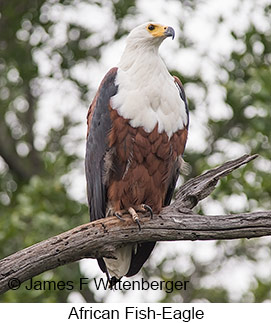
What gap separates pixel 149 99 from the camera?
202 inches

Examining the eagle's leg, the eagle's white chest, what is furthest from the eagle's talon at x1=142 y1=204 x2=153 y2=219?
the eagle's white chest

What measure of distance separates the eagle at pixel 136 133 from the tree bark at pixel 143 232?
0.13 m

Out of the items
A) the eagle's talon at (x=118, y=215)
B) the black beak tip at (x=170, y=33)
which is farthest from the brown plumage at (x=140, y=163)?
the black beak tip at (x=170, y=33)

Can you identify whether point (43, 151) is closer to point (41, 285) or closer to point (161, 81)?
point (41, 285)

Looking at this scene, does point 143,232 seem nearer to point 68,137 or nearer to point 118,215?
point 118,215

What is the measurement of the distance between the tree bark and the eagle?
0.44ft

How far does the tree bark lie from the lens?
463 cm

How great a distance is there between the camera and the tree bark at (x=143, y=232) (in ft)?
15.2

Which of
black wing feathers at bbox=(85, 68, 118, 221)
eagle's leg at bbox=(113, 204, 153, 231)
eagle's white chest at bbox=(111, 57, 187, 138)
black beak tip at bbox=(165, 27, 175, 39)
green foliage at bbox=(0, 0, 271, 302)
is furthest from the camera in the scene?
green foliage at bbox=(0, 0, 271, 302)

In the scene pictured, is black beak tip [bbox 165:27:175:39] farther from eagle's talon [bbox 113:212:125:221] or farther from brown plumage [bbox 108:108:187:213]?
eagle's talon [bbox 113:212:125:221]

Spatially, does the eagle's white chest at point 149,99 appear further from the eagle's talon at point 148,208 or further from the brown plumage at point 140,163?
the eagle's talon at point 148,208

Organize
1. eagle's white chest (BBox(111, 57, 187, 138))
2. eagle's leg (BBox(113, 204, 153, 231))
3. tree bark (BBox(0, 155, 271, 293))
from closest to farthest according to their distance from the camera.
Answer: tree bark (BBox(0, 155, 271, 293)) < eagle's leg (BBox(113, 204, 153, 231)) < eagle's white chest (BBox(111, 57, 187, 138))

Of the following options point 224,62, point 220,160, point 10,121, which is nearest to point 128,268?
point 220,160

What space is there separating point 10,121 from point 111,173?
5.54 metres
